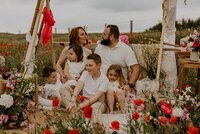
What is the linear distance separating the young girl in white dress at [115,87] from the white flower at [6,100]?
4.14ft

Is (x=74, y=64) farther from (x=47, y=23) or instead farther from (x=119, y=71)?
(x=47, y=23)

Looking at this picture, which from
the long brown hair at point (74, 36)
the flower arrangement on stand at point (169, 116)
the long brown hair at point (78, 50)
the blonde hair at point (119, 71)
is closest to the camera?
the flower arrangement on stand at point (169, 116)

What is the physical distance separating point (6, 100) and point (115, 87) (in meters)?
1.55

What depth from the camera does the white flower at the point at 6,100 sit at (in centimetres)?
603

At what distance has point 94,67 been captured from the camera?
21.8 ft

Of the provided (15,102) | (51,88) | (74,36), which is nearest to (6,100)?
(15,102)

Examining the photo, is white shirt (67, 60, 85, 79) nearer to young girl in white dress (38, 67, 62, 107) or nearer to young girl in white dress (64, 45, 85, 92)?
young girl in white dress (64, 45, 85, 92)

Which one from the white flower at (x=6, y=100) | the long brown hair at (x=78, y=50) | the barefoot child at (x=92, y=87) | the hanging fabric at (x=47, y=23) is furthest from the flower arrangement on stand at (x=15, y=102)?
the hanging fabric at (x=47, y=23)

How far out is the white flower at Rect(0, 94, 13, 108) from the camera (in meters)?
6.03

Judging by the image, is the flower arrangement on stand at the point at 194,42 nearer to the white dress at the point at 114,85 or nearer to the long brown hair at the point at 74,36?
the white dress at the point at 114,85

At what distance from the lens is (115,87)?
22.6ft

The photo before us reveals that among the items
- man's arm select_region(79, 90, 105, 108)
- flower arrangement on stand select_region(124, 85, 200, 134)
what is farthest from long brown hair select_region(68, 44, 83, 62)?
flower arrangement on stand select_region(124, 85, 200, 134)

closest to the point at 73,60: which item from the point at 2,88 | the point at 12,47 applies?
the point at 2,88

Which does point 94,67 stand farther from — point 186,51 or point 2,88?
point 186,51
